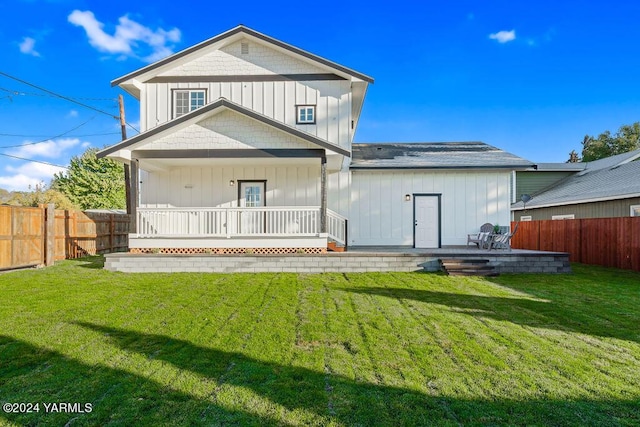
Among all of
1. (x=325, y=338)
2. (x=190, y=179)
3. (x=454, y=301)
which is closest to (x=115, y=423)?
(x=325, y=338)

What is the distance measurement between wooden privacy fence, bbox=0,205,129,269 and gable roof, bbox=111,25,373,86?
5.24 m

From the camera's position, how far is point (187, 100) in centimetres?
1333

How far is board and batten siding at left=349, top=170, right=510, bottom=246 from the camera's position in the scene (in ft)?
43.2

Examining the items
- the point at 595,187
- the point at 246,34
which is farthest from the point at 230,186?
the point at 595,187

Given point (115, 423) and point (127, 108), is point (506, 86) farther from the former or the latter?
point (115, 423)

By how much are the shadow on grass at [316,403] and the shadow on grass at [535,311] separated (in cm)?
236

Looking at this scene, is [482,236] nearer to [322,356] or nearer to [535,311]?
[535,311]

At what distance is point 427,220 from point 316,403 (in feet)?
36.2

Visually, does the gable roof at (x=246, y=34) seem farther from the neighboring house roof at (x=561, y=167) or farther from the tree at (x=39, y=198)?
the tree at (x=39, y=198)

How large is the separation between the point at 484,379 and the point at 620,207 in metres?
14.5

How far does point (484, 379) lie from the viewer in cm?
348

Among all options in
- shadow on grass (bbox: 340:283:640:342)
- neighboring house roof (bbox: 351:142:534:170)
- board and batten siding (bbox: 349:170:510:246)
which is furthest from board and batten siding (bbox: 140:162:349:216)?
shadow on grass (bbox: 340:283:640:342)

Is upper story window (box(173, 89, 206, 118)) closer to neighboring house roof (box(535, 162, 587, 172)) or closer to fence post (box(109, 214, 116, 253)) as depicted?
fence post (box(109, 214, 116, 253))

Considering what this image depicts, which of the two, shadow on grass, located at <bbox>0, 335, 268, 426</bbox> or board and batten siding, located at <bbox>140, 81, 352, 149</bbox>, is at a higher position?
board and batten siding, located at <bbox>140, 81, 352, 149</bbox>
